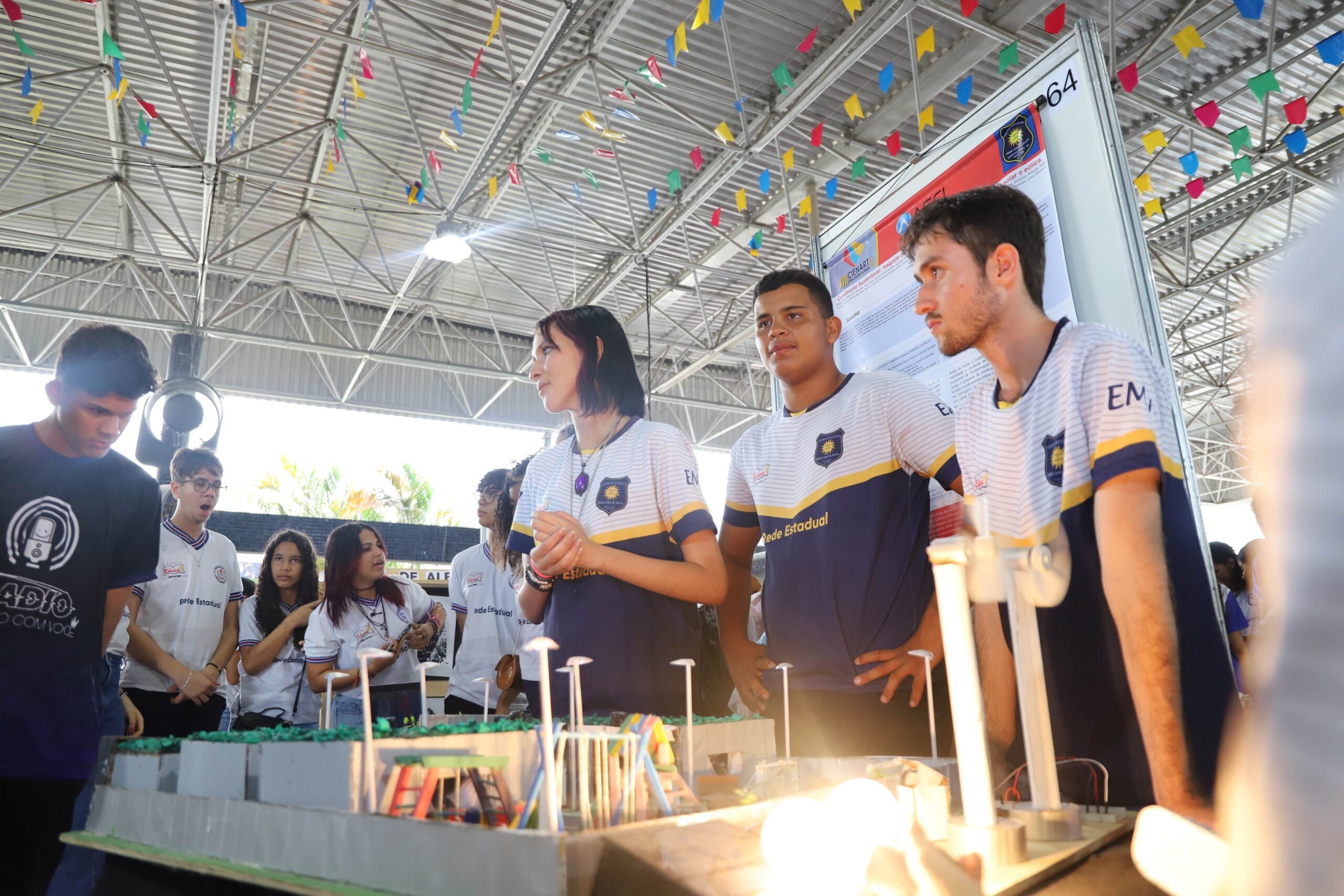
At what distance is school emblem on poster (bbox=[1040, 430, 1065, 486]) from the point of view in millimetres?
1219

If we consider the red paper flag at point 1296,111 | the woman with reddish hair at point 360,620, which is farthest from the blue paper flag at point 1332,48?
the woman with reddish hair at point 360,620

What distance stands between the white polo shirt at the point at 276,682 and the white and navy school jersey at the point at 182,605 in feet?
0.56

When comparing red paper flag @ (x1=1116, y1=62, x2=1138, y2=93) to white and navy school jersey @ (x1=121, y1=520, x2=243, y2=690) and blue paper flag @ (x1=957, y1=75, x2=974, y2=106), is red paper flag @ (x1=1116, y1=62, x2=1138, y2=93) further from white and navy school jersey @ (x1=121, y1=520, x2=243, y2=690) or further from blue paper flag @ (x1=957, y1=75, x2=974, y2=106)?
white and navy school jersey @ (x1=121, y1=520, x2=243, y2=690)

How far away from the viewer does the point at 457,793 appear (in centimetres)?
84

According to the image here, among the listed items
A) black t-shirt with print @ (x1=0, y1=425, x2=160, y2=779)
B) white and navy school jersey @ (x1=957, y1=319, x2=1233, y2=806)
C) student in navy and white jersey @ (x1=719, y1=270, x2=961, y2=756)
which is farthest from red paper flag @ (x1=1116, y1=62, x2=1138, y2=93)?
black t-shirt with print @ (x1=0, y1=425, x2=160, y2=779)

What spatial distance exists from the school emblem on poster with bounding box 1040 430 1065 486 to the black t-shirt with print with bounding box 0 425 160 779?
1.71 metres

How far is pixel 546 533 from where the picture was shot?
1.58 metres

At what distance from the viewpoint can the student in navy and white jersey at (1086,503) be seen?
1.04 m

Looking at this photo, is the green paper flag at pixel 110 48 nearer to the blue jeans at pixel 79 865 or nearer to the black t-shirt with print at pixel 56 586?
the blue jeans at pixel 79 865

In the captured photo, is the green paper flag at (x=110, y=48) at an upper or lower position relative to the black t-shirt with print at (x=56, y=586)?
upper

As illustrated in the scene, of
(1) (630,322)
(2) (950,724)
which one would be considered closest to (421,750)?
(2) (950,724)

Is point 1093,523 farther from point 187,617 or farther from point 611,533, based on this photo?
point 187,617

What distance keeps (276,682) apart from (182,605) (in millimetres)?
522

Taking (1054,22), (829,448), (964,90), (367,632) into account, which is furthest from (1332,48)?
(367,632)
